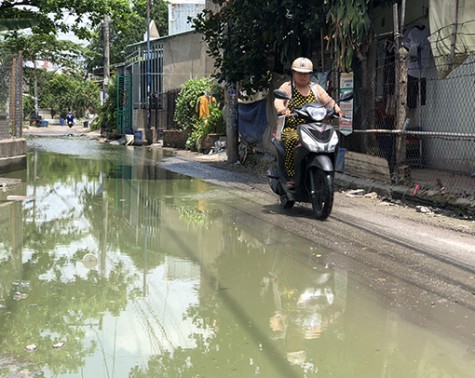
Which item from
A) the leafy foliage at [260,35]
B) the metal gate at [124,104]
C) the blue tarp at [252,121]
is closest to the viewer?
the leafy foliage at [260,35]

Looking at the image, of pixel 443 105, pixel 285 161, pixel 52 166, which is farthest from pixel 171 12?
pixel 285 161

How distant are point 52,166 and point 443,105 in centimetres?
935

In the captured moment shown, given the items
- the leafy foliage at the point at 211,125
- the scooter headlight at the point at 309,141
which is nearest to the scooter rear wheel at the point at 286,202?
the scooter headlight at the point at 309,141

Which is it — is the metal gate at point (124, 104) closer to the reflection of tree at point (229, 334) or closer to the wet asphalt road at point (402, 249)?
the wet asphalt road at point (402, 249)

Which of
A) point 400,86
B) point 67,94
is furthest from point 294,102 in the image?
point 67,94

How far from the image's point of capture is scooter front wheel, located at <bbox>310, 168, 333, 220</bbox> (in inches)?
295

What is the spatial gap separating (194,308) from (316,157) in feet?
12.2

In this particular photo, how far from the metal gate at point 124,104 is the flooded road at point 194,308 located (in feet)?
82.1

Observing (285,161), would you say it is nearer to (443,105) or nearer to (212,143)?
(443,105)

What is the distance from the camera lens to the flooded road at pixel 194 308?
3.54 metres

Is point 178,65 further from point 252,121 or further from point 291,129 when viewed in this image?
point 291,129

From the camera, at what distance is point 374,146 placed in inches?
434

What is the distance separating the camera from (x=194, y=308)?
4500mm

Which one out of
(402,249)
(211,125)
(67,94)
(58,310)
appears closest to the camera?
(58,310)
